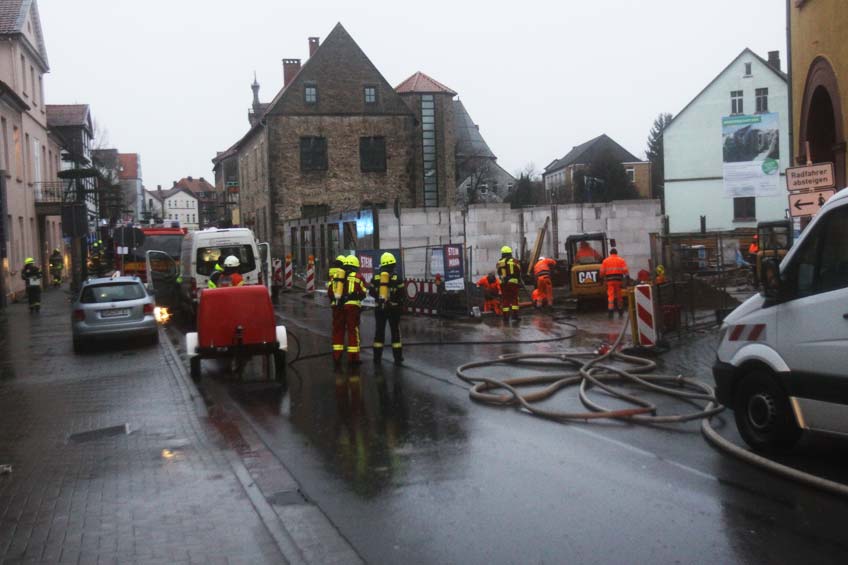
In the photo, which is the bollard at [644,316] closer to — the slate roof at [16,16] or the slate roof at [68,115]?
the slate roof at [16,16]

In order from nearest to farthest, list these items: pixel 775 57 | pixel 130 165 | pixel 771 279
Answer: pixel 771 279 → pixel 775 57 → pixel 130 165

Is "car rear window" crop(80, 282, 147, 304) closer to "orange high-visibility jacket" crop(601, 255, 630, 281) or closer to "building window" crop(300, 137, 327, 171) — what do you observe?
"orange high-visibility jacket" crop(601, 255, 630, 281)

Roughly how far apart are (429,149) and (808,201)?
4477 cm

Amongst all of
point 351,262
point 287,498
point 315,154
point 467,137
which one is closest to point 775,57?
point 467,137

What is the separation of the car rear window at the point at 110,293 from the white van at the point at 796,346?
13.2 metres

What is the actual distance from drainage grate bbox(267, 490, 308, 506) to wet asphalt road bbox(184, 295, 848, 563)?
0.43 ft

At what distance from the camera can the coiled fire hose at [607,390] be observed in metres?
7.89

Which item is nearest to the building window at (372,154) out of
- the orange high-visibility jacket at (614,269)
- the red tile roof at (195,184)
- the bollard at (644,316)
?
the orange high-visibility jacket at (614,269)

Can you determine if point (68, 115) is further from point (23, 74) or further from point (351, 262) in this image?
point (351, 262)

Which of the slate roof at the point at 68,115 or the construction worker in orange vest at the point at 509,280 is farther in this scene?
the slate roof at the point at 68,115

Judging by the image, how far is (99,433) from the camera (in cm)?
948

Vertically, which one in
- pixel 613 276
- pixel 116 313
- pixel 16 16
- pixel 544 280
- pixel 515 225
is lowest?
pixel 116 313

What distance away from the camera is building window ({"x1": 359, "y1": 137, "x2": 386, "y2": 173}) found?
52.7 metres

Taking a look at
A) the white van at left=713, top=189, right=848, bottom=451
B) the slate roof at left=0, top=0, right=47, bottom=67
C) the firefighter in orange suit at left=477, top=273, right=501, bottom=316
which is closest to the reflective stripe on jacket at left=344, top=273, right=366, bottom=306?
the white van at left=713, top=189, right=848, bottom=451
